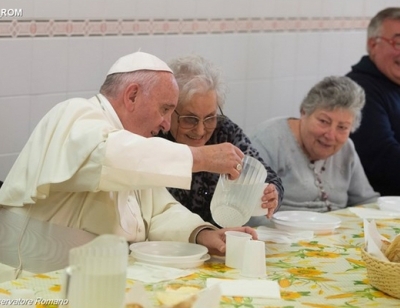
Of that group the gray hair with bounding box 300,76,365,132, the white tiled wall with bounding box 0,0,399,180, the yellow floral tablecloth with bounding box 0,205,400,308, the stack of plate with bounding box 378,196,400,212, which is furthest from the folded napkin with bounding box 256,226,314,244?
the white tiled wall with bounding box 0,0,399,180

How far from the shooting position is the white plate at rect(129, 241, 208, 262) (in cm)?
285

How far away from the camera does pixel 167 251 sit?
9.84 feet

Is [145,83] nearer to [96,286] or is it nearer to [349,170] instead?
[96,286]

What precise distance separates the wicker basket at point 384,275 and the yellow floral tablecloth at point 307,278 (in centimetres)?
2

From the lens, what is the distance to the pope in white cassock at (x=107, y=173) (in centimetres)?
275

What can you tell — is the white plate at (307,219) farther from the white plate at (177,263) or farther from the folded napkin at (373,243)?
the white plate at (177,263)

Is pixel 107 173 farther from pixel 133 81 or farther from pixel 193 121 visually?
pixel 193 121

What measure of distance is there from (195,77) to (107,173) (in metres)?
0.91

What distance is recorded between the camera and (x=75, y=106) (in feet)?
9.57

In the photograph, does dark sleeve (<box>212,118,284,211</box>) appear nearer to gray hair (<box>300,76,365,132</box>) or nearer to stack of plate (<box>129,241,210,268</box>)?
gray hair (<box>300,76,365,132</box>)

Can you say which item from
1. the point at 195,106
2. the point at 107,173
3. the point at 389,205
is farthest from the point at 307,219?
the point at 107,173

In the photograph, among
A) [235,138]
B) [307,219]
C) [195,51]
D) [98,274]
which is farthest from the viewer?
[195,51]

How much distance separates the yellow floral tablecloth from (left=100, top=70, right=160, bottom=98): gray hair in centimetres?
65

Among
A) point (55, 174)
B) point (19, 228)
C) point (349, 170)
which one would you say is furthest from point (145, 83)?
point (349, 170)
